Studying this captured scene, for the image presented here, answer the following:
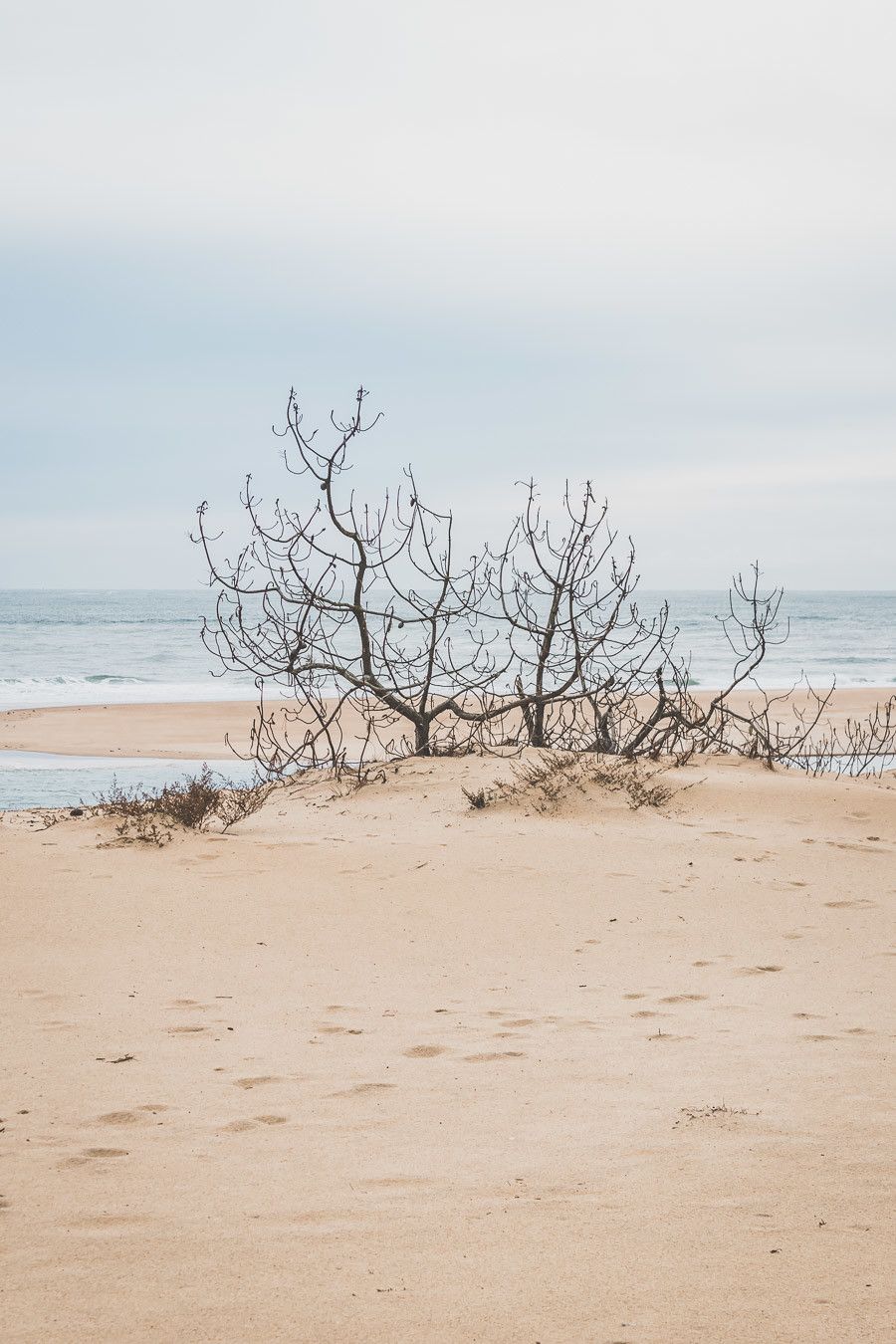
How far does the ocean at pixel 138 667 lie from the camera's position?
14.1 metres

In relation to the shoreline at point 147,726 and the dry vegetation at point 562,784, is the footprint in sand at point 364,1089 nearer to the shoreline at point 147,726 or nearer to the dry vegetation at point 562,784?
the dry vegetation at point 562,784

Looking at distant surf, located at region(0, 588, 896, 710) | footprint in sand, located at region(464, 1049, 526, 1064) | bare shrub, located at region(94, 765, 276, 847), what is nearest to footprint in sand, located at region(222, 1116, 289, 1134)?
footprint in sand, located at region(464, 1049, 526, 1064)

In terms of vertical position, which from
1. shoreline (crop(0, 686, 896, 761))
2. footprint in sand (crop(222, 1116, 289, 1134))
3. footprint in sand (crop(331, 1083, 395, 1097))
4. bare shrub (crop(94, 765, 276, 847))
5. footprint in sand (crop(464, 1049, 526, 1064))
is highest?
bare shrub (crop(94, 765, 276, 847))

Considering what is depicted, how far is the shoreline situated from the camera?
1747cm

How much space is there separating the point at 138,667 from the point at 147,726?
50.6ft

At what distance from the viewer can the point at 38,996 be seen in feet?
15.8

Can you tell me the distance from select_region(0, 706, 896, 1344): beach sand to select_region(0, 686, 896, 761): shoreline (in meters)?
9.69

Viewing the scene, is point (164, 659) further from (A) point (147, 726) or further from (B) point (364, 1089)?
(B) point (364, 1089)

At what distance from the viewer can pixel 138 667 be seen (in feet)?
118

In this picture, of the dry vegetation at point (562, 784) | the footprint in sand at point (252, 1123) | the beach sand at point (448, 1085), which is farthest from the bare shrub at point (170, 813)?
the footprint in sand at point (252, 1123)

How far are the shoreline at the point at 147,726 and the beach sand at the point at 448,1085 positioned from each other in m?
9.69

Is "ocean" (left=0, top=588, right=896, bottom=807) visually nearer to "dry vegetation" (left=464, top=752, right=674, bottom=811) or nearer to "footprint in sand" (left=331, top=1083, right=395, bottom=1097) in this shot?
"dry vegetation" (left=464, top=752, right=674, bottom=811)

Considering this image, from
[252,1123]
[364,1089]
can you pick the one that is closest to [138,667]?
[364,1089]

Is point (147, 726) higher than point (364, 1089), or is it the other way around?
point (364, 1089)
